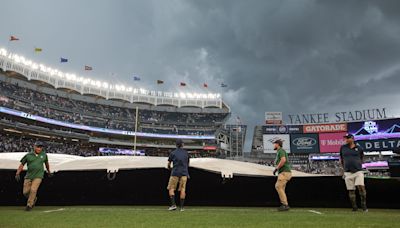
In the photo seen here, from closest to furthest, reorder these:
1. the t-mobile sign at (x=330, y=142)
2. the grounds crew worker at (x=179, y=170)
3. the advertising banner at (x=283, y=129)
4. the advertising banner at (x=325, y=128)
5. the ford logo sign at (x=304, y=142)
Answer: the grounds crew worker at (x=179, y=170)
the t-mobile sign at (x=330, y=142)
the advertising banner at (x=325, y=128)
the ford logo sign at (x=304, y=142)
the advertising banner at (x=283, y=129)

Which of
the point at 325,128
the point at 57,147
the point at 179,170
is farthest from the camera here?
the point at 57,147

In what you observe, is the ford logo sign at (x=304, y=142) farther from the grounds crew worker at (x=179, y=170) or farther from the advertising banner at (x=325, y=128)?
the grounds crew worker at (x=179, y=170)

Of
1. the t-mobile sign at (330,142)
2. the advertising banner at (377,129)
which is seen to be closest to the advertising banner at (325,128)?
the t-mobile sign at (330,142)

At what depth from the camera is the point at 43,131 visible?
1639 inches

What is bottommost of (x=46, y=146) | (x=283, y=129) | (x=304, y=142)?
(x=46, y=146)

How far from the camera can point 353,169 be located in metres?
6.30

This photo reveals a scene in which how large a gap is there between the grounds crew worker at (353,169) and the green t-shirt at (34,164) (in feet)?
23.6

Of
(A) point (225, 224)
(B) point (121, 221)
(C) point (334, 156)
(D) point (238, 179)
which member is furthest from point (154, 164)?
(C) point (334, 156)

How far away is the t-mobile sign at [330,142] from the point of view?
42.2 metres

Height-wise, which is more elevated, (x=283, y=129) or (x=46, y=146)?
(x=283, y=129)

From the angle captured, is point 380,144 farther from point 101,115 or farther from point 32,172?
point 101,115

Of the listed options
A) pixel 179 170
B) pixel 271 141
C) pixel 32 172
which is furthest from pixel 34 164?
pixel 271 141

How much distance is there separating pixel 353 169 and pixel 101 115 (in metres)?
55.6

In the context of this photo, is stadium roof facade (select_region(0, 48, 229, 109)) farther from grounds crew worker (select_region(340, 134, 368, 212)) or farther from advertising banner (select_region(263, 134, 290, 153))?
grounds crew worker (select_region(340, 134, 368, 212))
